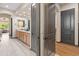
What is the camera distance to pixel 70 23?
4.96 meters

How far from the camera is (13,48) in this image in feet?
7.24

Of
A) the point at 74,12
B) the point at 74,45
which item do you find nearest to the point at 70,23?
the point at 74,12

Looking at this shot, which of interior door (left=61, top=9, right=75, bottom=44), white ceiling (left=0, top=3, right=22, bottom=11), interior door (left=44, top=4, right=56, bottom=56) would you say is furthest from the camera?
interior door (left=61, top=9, right=75, bottom=44)

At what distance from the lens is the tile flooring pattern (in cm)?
213

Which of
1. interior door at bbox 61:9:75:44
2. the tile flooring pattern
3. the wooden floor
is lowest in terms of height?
the wooden floor

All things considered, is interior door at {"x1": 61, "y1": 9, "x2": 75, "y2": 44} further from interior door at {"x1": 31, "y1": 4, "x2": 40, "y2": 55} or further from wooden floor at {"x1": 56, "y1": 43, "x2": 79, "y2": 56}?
interior door at {"x1": 31, "y1": 4, "x2": 40, "y2": 55}

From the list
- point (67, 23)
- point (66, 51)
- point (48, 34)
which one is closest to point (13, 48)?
point (48, 34)

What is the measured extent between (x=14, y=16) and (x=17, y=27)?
0.19m

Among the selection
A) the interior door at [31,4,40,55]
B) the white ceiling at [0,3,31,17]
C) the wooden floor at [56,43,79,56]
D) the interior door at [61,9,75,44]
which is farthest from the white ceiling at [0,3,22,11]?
the interior door at [61,9,75,44]

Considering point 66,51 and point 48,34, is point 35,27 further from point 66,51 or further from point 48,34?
point 66,51

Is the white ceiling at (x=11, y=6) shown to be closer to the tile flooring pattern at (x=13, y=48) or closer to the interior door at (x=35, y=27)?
the interior door at (x=35, y=27)

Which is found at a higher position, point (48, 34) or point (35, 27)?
point (35, 27)

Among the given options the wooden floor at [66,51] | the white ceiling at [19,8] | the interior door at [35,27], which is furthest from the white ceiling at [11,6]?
the wooden floor at [66,51]

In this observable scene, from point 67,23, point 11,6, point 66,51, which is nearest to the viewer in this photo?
point 11,6
